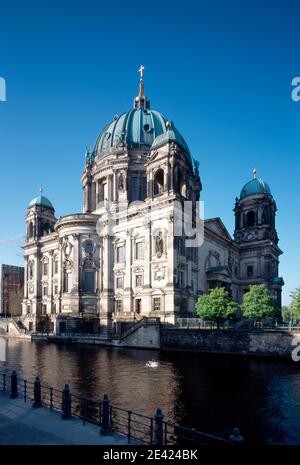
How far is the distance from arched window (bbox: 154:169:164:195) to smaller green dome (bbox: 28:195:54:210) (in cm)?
3907

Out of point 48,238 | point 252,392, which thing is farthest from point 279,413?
point 48,238

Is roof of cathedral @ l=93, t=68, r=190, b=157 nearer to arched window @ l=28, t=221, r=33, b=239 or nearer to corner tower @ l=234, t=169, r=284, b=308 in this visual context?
corner tower @ l=234, t=169, r=284, b=308

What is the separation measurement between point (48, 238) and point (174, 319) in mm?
42818

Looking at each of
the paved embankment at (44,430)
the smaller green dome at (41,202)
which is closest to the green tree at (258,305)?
the paved embankment at (44,430)

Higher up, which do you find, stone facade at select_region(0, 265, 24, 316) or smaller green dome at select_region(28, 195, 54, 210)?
smaller green dome at select_region(28, 195, 54, 210)

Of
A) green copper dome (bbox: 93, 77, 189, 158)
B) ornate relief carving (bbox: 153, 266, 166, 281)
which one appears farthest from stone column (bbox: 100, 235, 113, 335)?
green copper dome (bbox: 93, 77, 189, 158)

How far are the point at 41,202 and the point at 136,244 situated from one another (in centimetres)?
4038

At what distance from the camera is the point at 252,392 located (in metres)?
27.7

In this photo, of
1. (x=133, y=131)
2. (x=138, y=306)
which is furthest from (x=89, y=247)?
(x=133, y=131)

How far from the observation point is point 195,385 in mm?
29797

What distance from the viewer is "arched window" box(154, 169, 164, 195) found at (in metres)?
70.5

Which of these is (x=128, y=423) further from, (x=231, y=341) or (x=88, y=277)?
(x=88, y=277)

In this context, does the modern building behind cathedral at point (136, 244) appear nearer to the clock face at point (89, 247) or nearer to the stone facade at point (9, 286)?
the clock face at point (89, 247)

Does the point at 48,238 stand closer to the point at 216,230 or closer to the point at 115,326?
the point at 115,326
